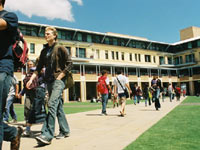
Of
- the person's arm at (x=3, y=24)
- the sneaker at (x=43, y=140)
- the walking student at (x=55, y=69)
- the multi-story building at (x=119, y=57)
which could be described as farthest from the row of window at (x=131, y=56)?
the person's arm at (x=3, y=24)

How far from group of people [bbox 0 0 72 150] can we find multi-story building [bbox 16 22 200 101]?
28000 mm

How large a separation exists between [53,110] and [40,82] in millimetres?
1679

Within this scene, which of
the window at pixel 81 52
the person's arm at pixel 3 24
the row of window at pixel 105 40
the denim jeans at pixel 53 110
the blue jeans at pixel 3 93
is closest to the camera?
the person's arm at pixel 3 24

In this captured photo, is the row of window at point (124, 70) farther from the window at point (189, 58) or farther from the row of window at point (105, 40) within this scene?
the row of window at point (105, 40)

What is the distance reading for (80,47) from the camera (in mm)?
39625

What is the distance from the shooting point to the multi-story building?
116 feet

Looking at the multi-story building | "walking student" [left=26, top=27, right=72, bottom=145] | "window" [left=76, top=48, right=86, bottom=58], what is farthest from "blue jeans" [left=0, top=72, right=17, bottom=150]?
"window" [left=76, top=48, right=86, bottom=58]

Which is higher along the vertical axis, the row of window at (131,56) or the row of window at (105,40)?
the row of window at (105,40)

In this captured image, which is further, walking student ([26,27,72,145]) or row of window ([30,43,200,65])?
row of window ([30,43,200,65])

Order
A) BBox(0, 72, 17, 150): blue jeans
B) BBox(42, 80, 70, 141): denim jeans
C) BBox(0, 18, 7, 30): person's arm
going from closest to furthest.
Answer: BBox(0, 18, 7, 30): person's arm < BBox(0, 72, 17, 150): blue jeans < BBox(42, 80, 70, 141): denim jeans

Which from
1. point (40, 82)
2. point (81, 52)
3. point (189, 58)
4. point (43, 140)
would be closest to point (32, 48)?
point (81, 52)

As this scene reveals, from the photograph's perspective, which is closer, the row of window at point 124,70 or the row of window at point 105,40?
the row of window at point 105,40

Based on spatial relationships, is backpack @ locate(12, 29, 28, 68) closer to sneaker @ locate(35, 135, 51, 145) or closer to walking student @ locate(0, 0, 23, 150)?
walking student @ locate(0, 0, 23, 150)

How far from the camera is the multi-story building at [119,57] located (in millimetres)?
35500
